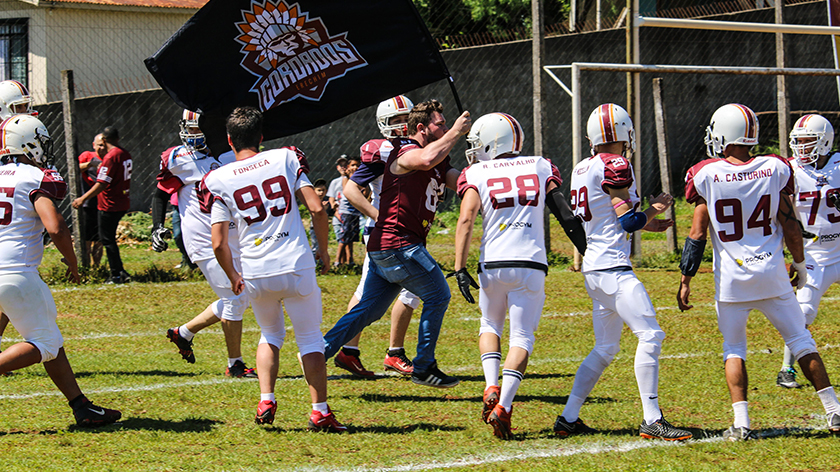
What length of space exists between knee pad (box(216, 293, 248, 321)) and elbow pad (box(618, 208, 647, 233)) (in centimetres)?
319

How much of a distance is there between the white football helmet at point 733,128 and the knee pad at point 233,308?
148 inches

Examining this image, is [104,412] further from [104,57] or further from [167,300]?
[104,57]

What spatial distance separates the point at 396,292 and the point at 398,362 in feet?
2.76

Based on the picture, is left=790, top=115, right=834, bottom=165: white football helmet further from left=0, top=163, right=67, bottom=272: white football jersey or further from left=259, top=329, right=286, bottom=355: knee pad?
left=0, top=163, right=67, bottom=272: white football jersey

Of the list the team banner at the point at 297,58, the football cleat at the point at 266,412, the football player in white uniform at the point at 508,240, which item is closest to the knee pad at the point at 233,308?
the team banner at the point at 297,58

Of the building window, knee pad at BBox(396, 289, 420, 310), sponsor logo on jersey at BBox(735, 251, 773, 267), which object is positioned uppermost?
the building window

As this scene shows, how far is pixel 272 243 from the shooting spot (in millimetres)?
5184

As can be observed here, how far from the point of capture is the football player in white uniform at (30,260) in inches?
207

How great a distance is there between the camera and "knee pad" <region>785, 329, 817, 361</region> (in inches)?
203

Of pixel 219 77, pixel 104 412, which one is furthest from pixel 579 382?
pixel 219 77

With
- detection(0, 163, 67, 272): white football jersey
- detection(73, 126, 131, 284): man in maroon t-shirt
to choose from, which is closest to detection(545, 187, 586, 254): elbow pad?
detection(0, 163, 67, 272): white football jersey

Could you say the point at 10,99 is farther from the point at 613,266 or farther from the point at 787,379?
the point at 787,379

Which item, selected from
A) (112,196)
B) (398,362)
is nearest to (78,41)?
(112,196)

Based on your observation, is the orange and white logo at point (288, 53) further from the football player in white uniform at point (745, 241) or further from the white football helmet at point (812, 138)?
the white football helmet at point (812, 138)
